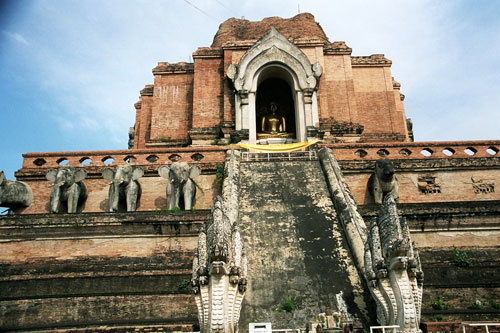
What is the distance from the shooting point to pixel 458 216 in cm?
1316

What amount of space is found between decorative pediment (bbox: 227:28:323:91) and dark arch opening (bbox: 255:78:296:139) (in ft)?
7.59

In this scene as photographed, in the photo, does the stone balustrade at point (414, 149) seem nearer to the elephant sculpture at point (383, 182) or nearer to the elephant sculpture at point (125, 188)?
the elephant sculpture at point (383, 182)

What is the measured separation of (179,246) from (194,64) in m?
12.7

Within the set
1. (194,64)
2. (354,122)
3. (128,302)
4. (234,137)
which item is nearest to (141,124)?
(194,64)

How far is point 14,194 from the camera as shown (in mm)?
15328

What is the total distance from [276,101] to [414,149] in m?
9.12

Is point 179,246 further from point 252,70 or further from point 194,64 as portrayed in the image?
point 194,64

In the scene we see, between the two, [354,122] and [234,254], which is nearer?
[234,254]

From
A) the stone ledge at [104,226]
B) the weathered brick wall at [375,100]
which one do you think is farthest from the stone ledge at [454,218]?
the weathered brick wall at [375,100]

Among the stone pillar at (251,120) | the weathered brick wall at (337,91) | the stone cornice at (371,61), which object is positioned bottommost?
the stone pillar at (251,120)

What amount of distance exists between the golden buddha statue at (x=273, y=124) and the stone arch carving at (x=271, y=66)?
216 cm

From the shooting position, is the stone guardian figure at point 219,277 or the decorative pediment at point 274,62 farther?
the decorative pediment at point 274,62

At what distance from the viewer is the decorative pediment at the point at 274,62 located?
840 inches

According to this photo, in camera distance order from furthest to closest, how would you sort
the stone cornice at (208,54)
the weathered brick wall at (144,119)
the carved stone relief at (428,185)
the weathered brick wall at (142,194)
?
the weathered brick wall at (144,119) < the stone cornice at (208,54) < the carved stone relief at (428,185) < the weathered brick wall at (142,194)
